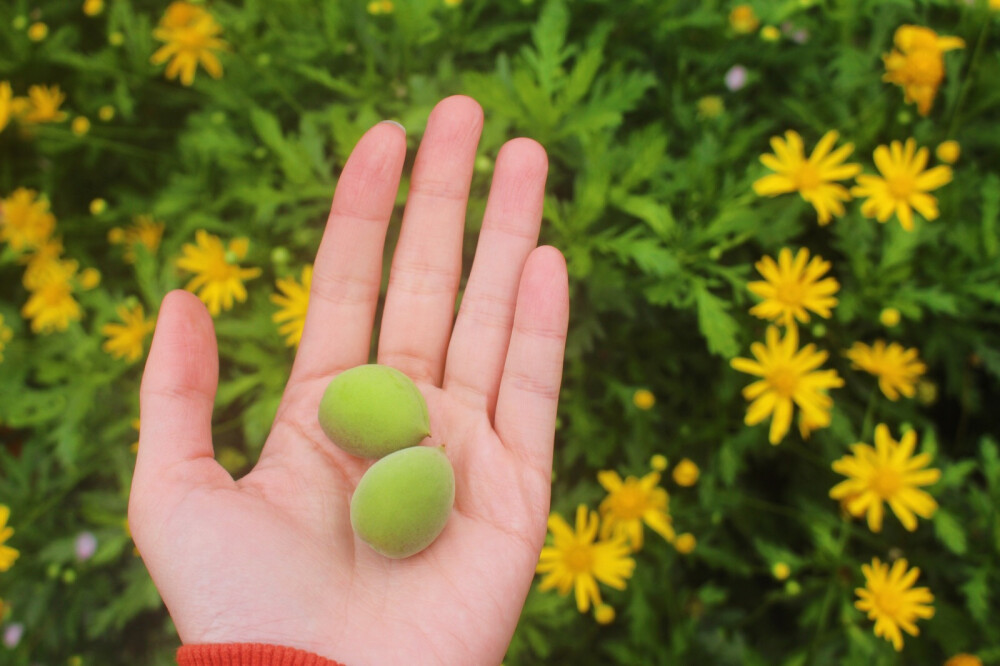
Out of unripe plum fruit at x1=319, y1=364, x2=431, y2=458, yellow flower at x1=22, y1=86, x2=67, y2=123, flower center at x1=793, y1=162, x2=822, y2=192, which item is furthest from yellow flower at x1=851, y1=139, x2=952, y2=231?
yellow flower at x1=22, y1=86, x2=67, y2=123

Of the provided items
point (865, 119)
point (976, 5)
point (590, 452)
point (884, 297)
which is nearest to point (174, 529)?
point (590, 452)

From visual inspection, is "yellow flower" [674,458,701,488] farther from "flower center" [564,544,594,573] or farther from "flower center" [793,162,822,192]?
"flower center" [793,162,822,192]

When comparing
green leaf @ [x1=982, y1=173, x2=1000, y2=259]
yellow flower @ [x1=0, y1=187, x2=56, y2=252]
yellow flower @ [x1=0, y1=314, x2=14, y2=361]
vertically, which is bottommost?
yellow flower @ [x1=0, y1=314, x2=14, y2=361]

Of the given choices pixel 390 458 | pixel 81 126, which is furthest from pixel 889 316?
pixel 81 126

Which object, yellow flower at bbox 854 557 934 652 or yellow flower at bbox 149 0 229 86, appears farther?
yellow flower at bbox 149 0 229 86

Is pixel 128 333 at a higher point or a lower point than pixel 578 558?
higher

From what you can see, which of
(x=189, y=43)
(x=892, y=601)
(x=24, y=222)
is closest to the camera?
(x=892, y=601)

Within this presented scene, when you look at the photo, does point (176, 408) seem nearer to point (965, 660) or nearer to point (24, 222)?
point (24, 222)
